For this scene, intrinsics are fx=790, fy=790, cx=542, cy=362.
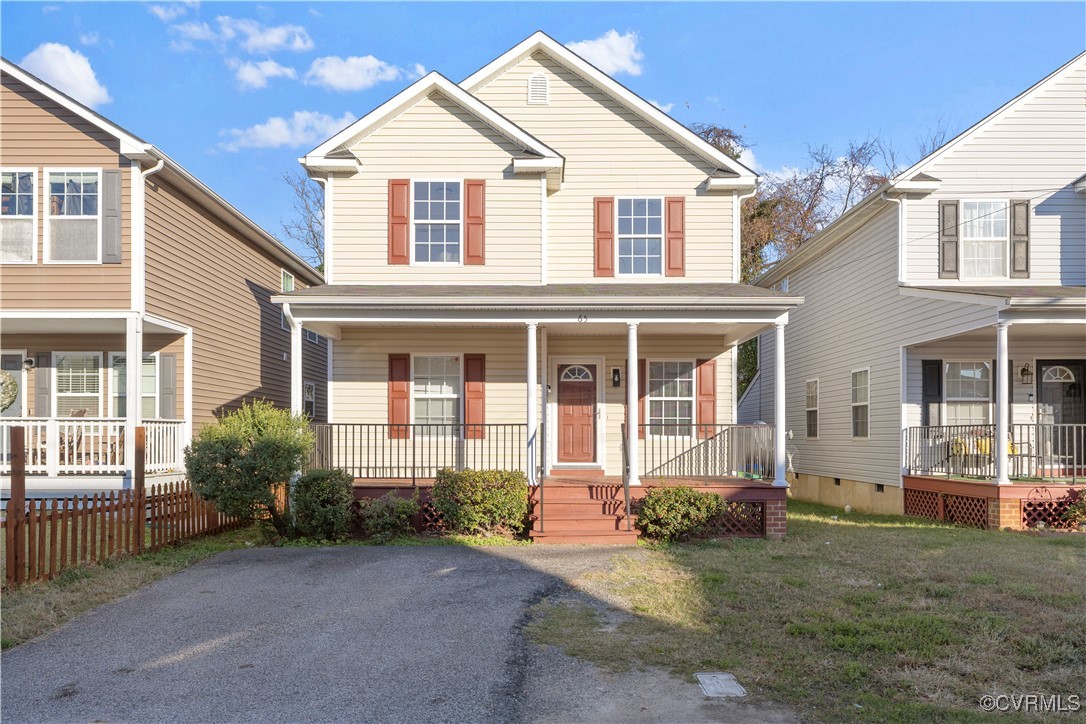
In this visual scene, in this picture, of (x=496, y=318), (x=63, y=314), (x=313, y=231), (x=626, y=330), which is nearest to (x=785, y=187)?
(x=313, y=231)

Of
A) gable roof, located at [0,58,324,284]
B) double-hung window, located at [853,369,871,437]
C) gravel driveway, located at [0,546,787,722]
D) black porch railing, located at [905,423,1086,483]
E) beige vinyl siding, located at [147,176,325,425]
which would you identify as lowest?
gravel driveway, located at [0,546,787,722]

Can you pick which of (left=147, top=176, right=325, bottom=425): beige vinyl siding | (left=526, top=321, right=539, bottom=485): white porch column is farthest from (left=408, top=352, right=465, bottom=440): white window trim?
(left=147, top=176, right=325, bottom=425): beige vinyl siding

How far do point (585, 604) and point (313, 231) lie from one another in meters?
30.1

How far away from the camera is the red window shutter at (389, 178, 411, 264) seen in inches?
535

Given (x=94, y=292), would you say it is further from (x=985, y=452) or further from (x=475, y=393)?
(x=985, y=452)

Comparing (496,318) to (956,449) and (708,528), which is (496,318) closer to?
(708,528)

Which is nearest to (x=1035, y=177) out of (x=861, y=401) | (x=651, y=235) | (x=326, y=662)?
(x=861, y=401)

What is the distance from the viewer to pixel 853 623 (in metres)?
6.62

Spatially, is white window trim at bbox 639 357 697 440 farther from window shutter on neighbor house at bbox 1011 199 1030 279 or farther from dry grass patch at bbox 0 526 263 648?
dry grass patch at bbox 0 526 263 648

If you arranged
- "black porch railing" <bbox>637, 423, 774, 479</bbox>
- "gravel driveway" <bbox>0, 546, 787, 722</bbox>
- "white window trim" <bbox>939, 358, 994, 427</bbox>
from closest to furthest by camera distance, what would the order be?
"gravel driveway" <bbox>0, 546, 787, 722</bbox>, "black porch railing" <bbox>637, 423, 774, 479</bbox>, "white window trim" <bbox>939, 358, 994, 427</bbox>

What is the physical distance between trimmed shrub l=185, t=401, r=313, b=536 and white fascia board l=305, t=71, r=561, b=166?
4.91 metres

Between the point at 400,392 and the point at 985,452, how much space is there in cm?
1019

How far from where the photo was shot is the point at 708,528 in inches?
463

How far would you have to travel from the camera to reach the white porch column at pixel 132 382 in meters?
12.7
